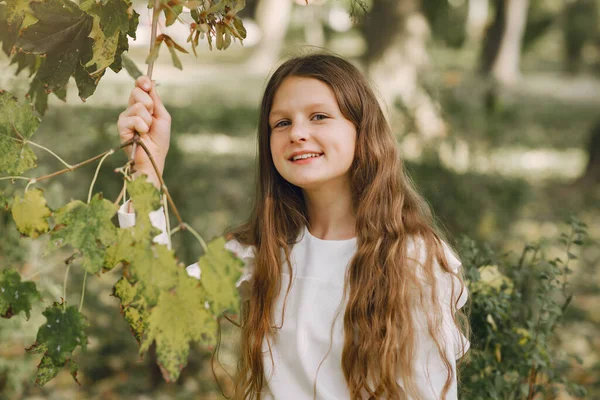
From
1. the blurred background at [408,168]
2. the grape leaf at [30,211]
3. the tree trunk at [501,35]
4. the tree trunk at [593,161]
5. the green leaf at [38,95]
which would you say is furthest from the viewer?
the tree trunk at [501,35]

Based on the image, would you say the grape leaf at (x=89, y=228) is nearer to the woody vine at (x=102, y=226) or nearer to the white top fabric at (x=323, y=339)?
the woody vine at (x=102, y=226)

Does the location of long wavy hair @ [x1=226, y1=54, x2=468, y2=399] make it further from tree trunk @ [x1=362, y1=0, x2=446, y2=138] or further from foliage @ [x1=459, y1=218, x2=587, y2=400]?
tree trunk @ [x1=362, y1=0, x2=446, y2=138]

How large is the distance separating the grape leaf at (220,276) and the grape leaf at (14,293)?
1.24 feet

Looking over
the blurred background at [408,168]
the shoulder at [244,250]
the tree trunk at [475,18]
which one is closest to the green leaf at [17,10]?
the blurred background at [408,168]

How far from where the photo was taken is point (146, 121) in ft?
4.47

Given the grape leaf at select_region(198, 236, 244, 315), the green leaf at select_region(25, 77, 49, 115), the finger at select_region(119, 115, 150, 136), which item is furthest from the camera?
the green leaf at select_region(25, 77, 49, 115)

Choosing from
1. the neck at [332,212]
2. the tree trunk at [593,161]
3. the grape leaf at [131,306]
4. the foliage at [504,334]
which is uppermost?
the grape leaf at [131,306]

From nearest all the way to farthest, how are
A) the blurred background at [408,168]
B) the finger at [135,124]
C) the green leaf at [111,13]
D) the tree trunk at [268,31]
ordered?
1. the green leaf at [111,13]
2. the finger at [135,124]
3. the blurred background at [408,168]
4. the tree trunk at [268,31]

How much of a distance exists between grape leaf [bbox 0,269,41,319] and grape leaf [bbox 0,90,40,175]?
0.19 meters

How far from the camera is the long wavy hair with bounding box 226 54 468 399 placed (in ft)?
5.33

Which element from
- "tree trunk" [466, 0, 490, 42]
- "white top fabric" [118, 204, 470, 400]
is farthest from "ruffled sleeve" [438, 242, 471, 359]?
"tree trunk" [466, 0, 490, 42]

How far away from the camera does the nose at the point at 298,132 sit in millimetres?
1680

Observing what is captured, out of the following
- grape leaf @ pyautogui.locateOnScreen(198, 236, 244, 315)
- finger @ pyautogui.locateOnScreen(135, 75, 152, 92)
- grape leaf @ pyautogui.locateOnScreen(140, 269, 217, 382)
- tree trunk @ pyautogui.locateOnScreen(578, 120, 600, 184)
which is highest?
finger @ pyautogui.locateOnScreen(135, 75, 152, 92)

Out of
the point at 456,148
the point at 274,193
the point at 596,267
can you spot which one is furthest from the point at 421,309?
the point at 596,267
